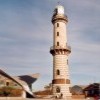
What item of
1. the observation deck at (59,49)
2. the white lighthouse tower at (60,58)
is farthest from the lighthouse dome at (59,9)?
the observation deck at (59,49)

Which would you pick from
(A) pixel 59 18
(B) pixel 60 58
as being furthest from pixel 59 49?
(A) pixel 59 18

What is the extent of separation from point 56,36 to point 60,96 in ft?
41.1

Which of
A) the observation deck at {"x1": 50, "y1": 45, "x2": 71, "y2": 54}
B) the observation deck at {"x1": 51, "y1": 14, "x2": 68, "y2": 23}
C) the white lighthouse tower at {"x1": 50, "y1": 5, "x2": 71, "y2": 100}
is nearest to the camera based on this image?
the white lighthouse tower at {"x1": 50, "y1": 5, "x2": 71, "y2": 100}

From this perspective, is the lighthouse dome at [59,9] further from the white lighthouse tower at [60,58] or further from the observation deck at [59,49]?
the observation deck at [59,49]

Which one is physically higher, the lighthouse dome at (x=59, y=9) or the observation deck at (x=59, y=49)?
the lighthouse dome at (x=59, y=9)

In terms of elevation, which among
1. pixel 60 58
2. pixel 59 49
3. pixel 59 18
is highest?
pixel 59 18

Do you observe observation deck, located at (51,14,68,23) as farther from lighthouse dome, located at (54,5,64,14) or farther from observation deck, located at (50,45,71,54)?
observation deck, located at (50,45,71,54)

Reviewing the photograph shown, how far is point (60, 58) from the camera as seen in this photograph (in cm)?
5181

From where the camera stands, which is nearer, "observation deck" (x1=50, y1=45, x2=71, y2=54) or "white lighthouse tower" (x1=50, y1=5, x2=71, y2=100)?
"white lighthouse tower" (x1=50, y1=5, x2=71, y2=100)

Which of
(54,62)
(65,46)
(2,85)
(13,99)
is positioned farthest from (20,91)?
(65,46)

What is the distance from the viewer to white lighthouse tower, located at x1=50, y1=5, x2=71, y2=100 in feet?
168

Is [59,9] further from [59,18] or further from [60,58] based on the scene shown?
[60,58]

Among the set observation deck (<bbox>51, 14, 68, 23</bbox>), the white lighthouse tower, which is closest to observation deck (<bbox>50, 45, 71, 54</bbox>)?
the white lighthouse tower

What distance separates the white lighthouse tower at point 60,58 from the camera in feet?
168
